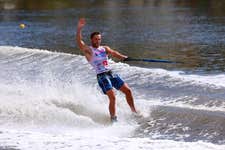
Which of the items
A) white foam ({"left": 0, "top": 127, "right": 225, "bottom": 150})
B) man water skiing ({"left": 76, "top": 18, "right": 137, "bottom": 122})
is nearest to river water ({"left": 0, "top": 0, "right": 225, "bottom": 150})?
white foam ({"left": 0, "top": 127, "right": 225, "bottom": 150})

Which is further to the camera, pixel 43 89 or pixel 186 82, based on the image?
pixel 186 82

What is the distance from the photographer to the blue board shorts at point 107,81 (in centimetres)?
1048

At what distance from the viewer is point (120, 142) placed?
8.32 metres

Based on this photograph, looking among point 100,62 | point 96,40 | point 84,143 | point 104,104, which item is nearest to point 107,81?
point 100,62

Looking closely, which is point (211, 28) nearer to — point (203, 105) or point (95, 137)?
point (203, 105)

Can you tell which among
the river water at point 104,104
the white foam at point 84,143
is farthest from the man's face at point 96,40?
the white foam at point 84,143

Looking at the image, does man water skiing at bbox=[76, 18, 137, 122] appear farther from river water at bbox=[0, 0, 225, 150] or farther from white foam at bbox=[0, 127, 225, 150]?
white foam at bbox=[0, 127, 225, 150]

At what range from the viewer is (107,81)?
10500 millimetres

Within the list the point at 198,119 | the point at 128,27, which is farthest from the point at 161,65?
the point at 128,27

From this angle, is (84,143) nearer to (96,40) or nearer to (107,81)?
(107,81)

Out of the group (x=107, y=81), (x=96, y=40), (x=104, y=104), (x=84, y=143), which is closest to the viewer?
(x=84, y=143)

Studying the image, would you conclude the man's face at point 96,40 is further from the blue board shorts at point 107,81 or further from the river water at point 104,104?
the river water at point 104,104

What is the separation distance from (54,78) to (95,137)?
618 cm

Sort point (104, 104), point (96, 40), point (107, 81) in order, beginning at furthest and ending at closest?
point (104, 104) < point (107, 81) < point (96, 40)
